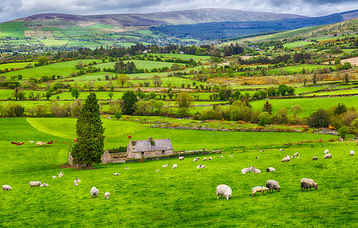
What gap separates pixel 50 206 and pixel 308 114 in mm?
89391

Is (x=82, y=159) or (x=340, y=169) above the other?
(x=340, y=169)

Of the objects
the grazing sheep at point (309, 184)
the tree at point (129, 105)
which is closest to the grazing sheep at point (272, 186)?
the grazing sheep at point (309, 184)

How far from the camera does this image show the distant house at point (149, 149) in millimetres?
61428

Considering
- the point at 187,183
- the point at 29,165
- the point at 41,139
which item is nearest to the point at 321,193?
the point at 187,183

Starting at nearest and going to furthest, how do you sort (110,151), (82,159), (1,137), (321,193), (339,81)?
(321,193)
(82,159)
(110,151)
(1,137)
(339,81)

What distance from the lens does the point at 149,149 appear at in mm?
62094

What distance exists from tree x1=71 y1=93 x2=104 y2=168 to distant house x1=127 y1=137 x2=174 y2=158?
9.87 meters

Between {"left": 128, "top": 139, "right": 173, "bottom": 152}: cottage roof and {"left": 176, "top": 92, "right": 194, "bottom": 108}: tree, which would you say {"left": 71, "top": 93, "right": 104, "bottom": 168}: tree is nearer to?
{"left": 128, "top": 139, "right": 173, "bottom": 152}: cottage roof

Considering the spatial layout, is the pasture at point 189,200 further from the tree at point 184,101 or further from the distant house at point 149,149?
the tree at point 184,101

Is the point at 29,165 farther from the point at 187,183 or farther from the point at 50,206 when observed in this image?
the point at 187,183

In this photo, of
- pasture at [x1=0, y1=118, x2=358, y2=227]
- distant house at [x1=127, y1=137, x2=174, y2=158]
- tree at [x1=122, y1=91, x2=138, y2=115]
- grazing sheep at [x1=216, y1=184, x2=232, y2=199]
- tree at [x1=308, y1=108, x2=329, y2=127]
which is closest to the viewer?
pasture at [x1=0, y1=118, x2=358, y2=227]

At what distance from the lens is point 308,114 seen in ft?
321

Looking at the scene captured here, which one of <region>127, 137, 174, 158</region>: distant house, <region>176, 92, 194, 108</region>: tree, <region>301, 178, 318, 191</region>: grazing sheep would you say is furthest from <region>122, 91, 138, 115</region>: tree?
Answer: <region>301, 178, 318, 191</region>: grazing sheep

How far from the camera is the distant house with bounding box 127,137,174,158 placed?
2418 inches
